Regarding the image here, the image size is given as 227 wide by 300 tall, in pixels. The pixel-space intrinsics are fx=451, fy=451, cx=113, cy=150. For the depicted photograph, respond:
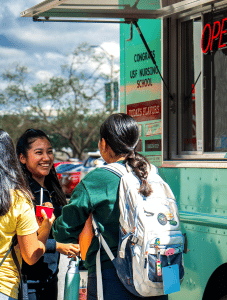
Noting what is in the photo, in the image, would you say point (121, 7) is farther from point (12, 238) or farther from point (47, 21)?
point (12, 238)

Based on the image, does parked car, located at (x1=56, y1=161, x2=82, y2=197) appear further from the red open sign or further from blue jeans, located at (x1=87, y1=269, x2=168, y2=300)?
blue jeans, located at (x1=87, y1=269, x2=168, y2=300)

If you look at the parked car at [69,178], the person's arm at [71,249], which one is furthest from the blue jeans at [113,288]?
the parked car at [69,178]

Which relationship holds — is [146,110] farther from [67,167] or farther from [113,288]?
[67,167]

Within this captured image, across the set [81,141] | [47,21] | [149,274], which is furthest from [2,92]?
[149,274]

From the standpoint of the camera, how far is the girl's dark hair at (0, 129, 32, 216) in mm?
2344

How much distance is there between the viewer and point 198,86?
3.81 metres

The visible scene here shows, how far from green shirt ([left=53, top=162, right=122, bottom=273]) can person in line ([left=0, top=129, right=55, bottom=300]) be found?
0.60 feet

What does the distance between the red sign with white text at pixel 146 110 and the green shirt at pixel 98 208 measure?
1702 millimetres

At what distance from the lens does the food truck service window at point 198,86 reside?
356 centimetres

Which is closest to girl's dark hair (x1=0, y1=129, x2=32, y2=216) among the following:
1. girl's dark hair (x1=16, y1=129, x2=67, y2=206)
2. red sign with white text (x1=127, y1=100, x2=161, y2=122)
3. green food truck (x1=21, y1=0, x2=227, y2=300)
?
girl's dark hair (x1=16, y1=129, x2=67, y2=206)

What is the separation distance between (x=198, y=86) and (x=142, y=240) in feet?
6.26

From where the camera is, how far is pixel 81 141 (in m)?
39.6

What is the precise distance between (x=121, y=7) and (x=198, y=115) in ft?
4.01

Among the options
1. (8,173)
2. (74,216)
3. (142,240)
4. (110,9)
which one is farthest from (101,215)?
(110,9)
